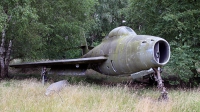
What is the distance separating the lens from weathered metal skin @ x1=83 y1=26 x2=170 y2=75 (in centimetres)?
691

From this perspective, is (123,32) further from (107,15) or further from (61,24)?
(107,15)

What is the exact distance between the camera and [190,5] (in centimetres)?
1025

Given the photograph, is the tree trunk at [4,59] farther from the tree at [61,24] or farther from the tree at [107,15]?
the tree at [107,15]

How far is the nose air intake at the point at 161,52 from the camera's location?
691cm

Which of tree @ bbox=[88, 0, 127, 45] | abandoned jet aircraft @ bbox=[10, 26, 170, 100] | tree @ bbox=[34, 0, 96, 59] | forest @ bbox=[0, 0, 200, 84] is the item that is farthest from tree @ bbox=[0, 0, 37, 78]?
tree @ bbox=[88, 0, 127, 45]

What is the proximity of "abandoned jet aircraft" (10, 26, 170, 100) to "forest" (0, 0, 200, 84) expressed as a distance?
6.65ft

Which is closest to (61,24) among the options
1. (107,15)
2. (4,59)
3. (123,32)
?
(4,59)

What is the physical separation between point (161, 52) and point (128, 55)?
1.23m

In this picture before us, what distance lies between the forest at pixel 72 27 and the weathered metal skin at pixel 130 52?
2.31m

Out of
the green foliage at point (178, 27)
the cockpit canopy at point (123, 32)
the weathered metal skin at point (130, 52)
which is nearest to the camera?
the weathered metal skin at point (130, 52)

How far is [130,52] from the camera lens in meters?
7.79

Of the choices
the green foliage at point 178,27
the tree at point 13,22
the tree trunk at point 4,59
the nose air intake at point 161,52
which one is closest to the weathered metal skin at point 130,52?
the nose air intake at point 161,52

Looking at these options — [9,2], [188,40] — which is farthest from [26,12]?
[188,40]

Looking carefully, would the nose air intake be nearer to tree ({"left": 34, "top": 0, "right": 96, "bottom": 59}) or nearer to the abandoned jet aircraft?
the abandoned jet aircraft
